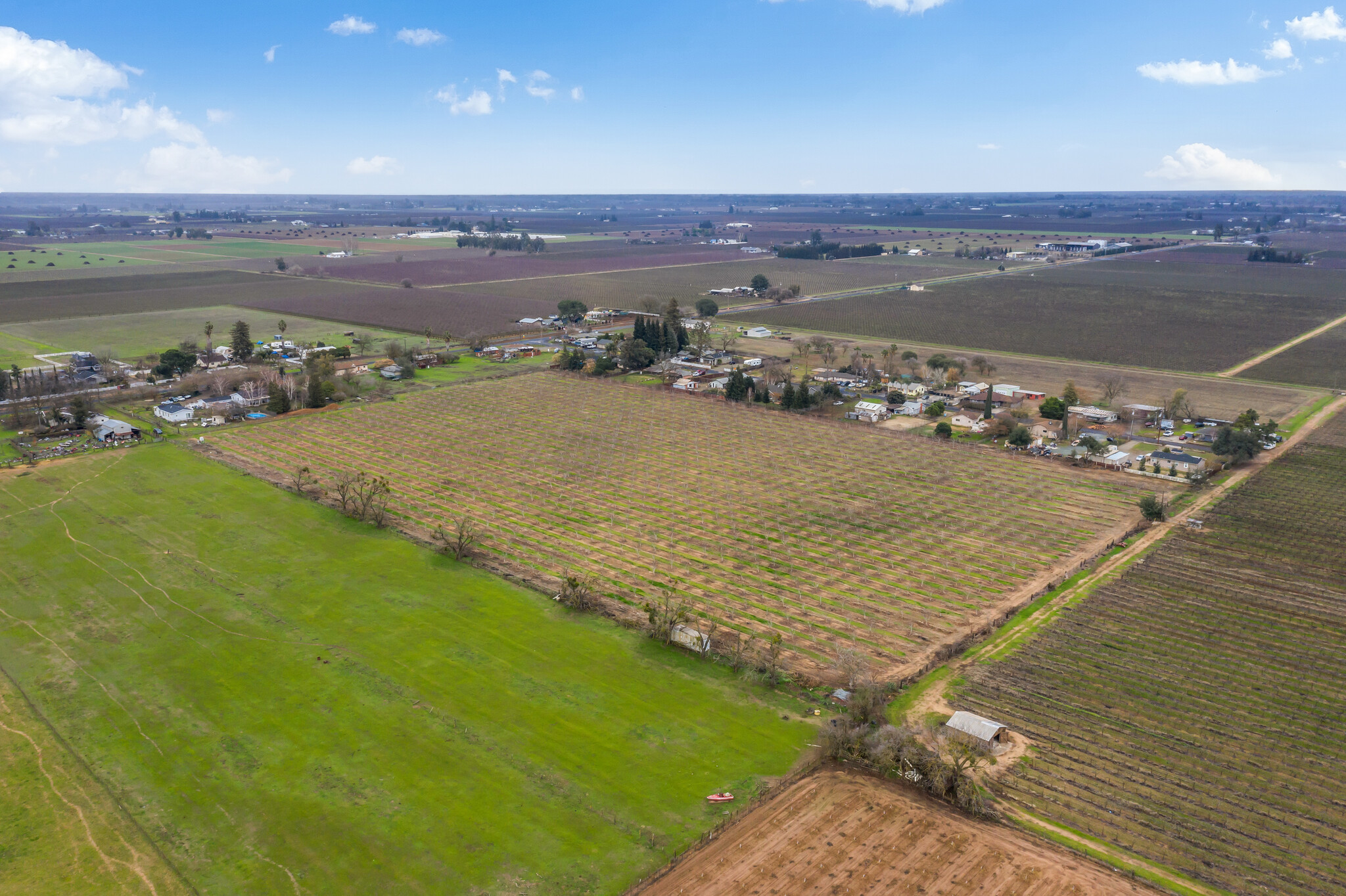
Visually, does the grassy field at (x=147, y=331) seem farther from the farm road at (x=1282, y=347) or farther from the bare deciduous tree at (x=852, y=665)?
the farm road at (x=1282, y=347)

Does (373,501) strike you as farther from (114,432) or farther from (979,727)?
(979,727)

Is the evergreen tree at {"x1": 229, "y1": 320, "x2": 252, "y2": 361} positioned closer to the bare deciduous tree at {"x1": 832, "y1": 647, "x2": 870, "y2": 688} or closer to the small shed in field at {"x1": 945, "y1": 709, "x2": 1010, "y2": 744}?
the bare deciduous tree at {"x1": 832, "y1": 647, "x2": 870, "y2": 688}

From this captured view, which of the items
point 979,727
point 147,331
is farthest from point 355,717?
point 147,331

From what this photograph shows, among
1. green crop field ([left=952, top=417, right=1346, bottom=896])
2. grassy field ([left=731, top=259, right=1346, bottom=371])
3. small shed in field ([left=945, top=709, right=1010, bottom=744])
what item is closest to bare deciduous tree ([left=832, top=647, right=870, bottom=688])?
green crop field ([left=952, top=417, right=1346, bottom=896])

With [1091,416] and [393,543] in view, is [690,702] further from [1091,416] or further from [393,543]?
[1091,416]

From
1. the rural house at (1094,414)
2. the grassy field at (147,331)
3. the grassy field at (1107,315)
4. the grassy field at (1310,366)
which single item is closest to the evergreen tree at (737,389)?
the rural house at (1094,414)

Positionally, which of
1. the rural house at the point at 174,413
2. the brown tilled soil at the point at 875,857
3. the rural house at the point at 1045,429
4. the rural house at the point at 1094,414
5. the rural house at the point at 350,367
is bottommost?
the brown tilled soil at the point at 875,857
